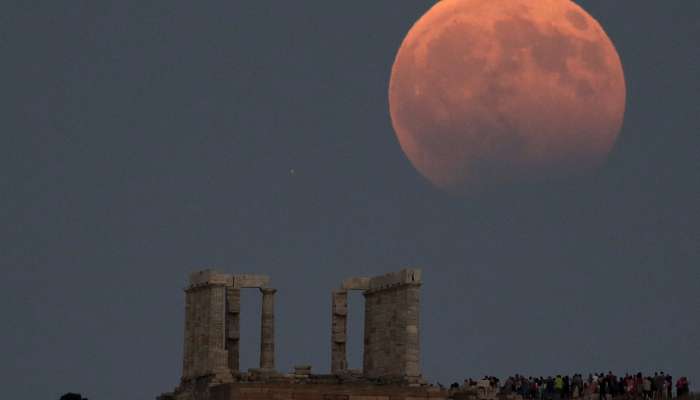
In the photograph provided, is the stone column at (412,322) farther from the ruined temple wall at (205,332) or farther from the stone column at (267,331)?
the ruined temple wall at (205,332)

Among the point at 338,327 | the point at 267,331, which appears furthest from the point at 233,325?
the point at 338,327

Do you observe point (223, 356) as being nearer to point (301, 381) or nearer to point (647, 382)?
point (301, 381)

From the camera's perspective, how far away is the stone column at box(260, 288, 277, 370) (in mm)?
117500

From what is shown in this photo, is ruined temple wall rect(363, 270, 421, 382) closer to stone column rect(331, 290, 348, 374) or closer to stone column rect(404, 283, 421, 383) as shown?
stone column rect(404, 283, 421, 383)

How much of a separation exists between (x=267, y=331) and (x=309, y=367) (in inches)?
212

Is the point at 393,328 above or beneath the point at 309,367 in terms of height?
above

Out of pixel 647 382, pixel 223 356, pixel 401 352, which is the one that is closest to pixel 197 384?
pixel 223 356

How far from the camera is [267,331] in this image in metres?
118

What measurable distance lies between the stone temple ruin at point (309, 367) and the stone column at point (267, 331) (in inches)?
1.8

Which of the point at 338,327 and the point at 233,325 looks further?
the point at 338,327

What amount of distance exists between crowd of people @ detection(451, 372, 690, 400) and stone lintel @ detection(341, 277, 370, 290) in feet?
23.0

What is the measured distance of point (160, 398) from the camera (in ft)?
395

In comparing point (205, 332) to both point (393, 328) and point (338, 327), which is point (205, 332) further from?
point (393, 328)

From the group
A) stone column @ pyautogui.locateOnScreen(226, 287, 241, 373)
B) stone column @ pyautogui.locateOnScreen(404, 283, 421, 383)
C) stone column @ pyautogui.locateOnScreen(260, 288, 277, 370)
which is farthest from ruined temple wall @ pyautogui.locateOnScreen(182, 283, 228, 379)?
stone column @ pyautogui.locateOnScreen(404, 283, 421, 383)
